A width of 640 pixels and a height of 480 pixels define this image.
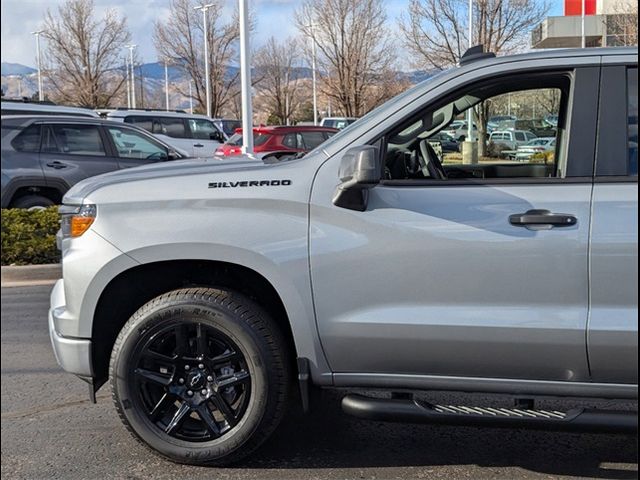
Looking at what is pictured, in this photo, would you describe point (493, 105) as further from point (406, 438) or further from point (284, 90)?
point (284, 90)

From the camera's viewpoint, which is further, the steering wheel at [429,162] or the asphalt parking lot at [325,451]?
the steering wheel at [429,162]

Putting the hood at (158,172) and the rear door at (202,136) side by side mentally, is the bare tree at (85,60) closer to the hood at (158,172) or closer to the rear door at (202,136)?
the rear door at (202,136)

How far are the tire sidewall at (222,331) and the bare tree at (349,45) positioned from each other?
12527mm

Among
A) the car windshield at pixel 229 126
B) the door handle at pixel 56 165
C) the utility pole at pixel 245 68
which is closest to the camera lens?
the door handle at pixel 56 165

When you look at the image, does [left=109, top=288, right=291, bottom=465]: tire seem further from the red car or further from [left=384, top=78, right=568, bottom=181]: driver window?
the red car

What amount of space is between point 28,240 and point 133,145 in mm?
3792

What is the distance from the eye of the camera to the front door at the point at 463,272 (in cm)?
320

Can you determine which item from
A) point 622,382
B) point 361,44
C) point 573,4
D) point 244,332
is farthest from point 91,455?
point 361,44

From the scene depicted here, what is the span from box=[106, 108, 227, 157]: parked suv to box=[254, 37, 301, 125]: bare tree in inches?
218

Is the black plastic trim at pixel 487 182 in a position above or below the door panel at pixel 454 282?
above

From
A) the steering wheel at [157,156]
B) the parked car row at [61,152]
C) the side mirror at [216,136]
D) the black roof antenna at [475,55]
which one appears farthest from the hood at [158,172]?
the side mirror at [216,136]

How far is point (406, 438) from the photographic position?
4.07m

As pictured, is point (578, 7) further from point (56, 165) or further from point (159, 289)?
point (159, 289)

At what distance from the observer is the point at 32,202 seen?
10539 millimetres
